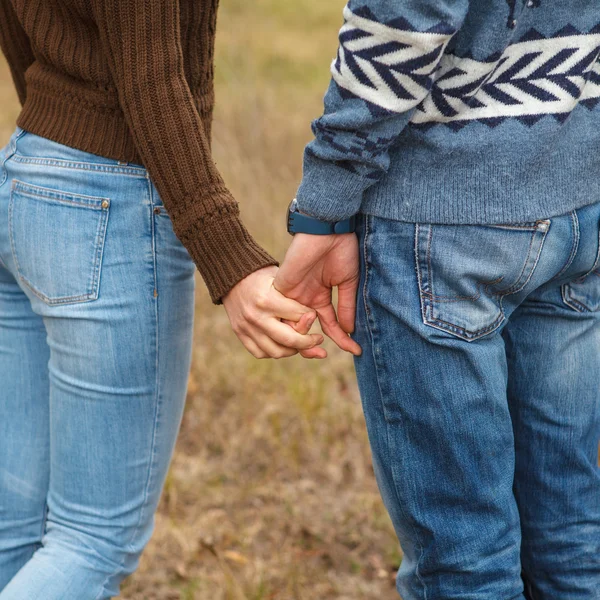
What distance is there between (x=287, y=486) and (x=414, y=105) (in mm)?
1892

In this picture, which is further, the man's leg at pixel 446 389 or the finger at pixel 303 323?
the finger at pixel 303 323

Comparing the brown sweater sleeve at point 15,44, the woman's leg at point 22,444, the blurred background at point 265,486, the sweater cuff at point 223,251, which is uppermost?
the brown sweater sleeve at point 15,44

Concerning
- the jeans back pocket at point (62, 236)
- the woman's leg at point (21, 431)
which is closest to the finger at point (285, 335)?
the jeans back pocket at point (62, 236)

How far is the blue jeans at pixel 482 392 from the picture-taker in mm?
1330

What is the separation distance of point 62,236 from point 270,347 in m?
0.40

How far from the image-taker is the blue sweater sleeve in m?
1.16

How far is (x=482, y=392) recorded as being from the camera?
1364 mm

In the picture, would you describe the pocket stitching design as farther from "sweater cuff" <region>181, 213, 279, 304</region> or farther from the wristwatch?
Answer: "sweater cuff" <region>181, 213, 279, 304</region>

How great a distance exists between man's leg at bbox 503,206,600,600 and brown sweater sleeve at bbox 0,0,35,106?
3.47ft

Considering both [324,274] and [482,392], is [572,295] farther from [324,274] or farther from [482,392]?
[324,274]

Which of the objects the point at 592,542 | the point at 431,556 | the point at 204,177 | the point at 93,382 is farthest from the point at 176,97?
the point at 592,542

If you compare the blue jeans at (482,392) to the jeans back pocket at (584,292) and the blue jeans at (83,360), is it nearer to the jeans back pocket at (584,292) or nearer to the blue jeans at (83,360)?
the jeans back pocket at (584,292)

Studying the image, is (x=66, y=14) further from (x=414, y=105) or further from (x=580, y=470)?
(x=580, y=470)

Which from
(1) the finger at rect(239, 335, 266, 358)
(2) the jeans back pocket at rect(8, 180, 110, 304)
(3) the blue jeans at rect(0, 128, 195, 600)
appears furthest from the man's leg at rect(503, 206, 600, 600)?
(2) the jeans back pocket at rect(8, 180, 110, 304)
